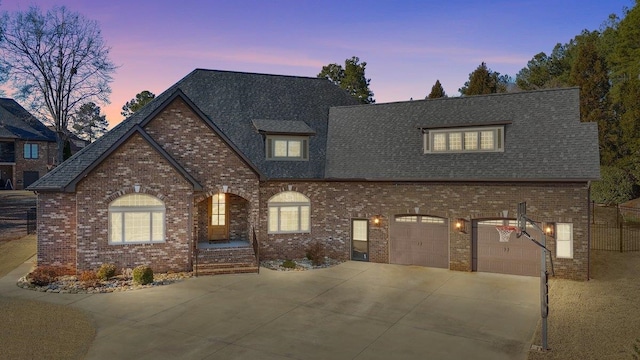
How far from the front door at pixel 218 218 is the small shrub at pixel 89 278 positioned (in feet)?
18.2

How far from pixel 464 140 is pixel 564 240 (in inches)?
225

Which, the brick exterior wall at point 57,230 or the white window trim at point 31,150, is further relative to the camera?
the white window trim at point 31,150

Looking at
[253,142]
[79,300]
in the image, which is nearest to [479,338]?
[79,300]

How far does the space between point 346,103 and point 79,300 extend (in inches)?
677

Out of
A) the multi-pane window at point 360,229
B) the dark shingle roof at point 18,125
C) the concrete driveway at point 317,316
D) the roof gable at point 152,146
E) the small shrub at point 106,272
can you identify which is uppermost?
the dark shingle roof at point 18,125

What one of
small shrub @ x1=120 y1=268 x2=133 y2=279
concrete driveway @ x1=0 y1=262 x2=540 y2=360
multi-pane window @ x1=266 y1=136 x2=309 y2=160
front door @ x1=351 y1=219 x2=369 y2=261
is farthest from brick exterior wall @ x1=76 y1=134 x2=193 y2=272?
front door @ x1=351 y1=219 x2=369 y2=261

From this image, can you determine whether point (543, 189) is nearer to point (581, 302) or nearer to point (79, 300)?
point (581, 302)

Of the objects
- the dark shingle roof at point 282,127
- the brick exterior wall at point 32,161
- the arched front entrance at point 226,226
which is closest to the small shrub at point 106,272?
the arched front entrance at point 226,226

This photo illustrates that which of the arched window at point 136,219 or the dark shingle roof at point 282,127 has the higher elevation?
the dark shingle roof at point 282,127

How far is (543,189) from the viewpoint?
16859 millimetres

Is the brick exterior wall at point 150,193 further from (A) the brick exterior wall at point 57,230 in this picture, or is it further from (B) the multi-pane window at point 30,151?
(B) the multi-pane window at point 30,151

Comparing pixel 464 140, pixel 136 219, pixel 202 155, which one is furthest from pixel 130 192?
pixel 464 140

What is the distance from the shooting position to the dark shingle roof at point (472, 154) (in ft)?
55.7

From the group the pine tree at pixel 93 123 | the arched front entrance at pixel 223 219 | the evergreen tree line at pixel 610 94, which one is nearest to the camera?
the arched front entrance at pixel 223 219
